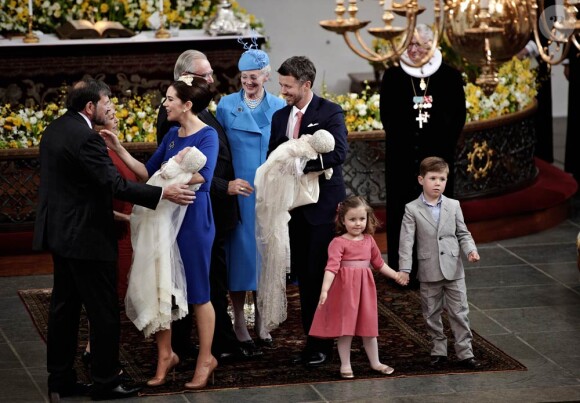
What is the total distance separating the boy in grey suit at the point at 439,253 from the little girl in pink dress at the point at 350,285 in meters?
0.31

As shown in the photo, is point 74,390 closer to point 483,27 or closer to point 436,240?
point 436,240

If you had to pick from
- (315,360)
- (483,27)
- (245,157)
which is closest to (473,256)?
(315,360)

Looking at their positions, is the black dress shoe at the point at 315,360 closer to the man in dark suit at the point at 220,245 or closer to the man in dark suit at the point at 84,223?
the man in dark suit at the point at 220,245

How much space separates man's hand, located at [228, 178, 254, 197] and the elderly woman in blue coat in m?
0.12

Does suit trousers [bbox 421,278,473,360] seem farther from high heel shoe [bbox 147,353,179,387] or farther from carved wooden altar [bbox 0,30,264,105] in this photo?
carved wooden altar [bbox 0,30,264,105]

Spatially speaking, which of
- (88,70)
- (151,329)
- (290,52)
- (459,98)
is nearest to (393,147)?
(459,98)

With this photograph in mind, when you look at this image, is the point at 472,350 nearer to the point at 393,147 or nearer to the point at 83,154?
the point at 393,147

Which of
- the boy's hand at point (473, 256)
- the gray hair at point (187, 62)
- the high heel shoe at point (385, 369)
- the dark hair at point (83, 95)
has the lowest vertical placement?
the high heel shoe at point (385, 369)

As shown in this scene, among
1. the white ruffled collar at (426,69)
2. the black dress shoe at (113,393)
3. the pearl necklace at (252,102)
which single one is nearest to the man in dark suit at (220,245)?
the pearl necklace at (252,102)

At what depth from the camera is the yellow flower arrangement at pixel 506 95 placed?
478 inches

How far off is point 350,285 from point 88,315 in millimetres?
1596

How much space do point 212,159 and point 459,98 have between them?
290cm

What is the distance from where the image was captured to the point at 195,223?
7.93 metres

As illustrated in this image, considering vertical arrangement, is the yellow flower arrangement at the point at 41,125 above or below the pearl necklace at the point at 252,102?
below
